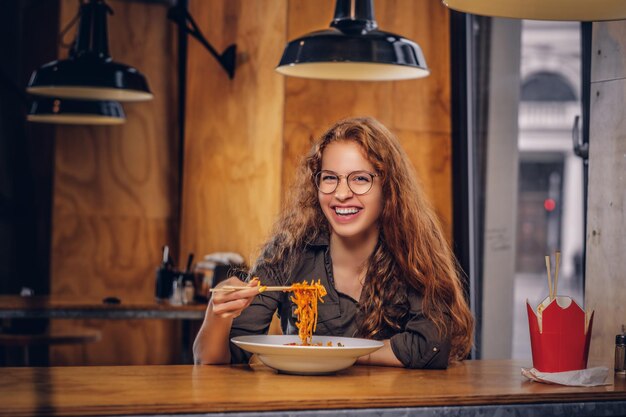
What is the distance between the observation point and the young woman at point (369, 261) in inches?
105

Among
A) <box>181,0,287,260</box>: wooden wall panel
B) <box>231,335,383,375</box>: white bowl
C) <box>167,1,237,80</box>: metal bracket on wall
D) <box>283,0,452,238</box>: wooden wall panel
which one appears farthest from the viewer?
<box>167,1,237,80</box>: metal bracket on wall

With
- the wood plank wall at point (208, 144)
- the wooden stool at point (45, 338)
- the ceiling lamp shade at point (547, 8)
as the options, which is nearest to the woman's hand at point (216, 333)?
the ceiling lamp shade at point (547, 8)

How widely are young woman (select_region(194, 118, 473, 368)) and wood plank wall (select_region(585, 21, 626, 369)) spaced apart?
1.48 feet

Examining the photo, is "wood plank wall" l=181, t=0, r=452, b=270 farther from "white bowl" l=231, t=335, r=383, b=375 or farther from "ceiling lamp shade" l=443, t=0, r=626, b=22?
"ceiling lamp shade" l=443, t=0, r=626, b=22

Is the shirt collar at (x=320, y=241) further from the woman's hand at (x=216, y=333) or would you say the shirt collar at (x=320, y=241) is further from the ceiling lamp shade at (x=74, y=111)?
the ceiling lamp shade at (x=74, y=111)

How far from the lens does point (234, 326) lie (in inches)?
105

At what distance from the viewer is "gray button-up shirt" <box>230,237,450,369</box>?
2.58 m

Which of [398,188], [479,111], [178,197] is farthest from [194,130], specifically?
[398,188]

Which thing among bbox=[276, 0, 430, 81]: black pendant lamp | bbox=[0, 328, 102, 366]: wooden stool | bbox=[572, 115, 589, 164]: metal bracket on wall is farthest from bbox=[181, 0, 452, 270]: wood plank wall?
bbox=[276, 0, 430, 81]: black pendant lamp

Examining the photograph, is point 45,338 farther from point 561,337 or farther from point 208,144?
point 561,337

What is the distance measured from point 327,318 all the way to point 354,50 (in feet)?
3.30

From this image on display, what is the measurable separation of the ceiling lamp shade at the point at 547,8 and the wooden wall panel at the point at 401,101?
97.2 inches

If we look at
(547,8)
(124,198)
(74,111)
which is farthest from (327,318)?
(124,198)

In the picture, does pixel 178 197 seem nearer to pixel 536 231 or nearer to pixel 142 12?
pixel 142 12
